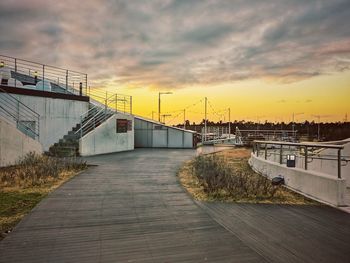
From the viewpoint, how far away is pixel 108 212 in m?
6.77

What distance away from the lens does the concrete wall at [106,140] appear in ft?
66.5

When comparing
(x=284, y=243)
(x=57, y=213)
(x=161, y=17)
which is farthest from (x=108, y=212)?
(x=161, y=17)

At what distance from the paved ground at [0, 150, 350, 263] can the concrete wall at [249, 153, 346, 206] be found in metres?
0.64

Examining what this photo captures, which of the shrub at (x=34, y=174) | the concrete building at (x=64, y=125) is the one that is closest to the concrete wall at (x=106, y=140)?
the concrete building at (x=64, y=125)

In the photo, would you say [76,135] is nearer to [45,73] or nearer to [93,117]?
[93,117]

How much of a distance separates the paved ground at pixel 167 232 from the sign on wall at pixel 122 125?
1646cm

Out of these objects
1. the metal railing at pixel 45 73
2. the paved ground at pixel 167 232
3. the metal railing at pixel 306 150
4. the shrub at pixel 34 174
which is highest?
the metal railing at pixel 45 73

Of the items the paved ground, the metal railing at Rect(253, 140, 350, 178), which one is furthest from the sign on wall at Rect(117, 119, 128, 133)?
the paved ground

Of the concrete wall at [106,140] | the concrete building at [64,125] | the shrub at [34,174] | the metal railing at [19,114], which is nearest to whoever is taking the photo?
the shrub at [34,174]

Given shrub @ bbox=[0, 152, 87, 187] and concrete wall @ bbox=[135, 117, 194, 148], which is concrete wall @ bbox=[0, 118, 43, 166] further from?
concrete wall @ bbox=[135, 117, 194, 148]

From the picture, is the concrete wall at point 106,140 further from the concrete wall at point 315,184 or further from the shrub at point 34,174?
the concrete wall at point 315,184

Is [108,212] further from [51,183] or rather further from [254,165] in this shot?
[254,165]

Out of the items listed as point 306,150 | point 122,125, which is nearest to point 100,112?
point 122,125

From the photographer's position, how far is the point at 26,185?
32.3 feet
